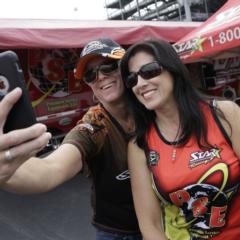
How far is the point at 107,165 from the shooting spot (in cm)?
192

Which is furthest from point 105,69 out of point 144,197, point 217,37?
point 217,37

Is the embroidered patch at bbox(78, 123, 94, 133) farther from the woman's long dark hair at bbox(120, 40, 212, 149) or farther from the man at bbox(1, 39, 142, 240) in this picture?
the woman's long dark hair at bbox(120, 40, 212, 149)

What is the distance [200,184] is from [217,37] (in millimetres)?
2825

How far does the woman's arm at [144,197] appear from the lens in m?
1.84

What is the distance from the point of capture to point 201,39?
4.37m

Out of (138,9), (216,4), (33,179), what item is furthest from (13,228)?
(138,9)

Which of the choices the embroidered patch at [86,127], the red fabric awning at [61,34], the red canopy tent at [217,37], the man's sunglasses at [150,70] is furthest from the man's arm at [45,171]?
the red fabric awning at [61,34]

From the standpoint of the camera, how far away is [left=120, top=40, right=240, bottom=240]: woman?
1708 mm

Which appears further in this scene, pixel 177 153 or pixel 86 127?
pixel 86 127

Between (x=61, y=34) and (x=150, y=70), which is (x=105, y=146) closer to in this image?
(x=150, y=70)

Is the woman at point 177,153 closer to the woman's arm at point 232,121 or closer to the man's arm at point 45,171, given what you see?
the woman's arm at point 232,121

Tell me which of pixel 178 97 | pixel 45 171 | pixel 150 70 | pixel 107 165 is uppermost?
pixel 150 70

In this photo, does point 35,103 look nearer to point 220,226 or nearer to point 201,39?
point 201,39

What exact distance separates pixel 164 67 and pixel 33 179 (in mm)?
806
